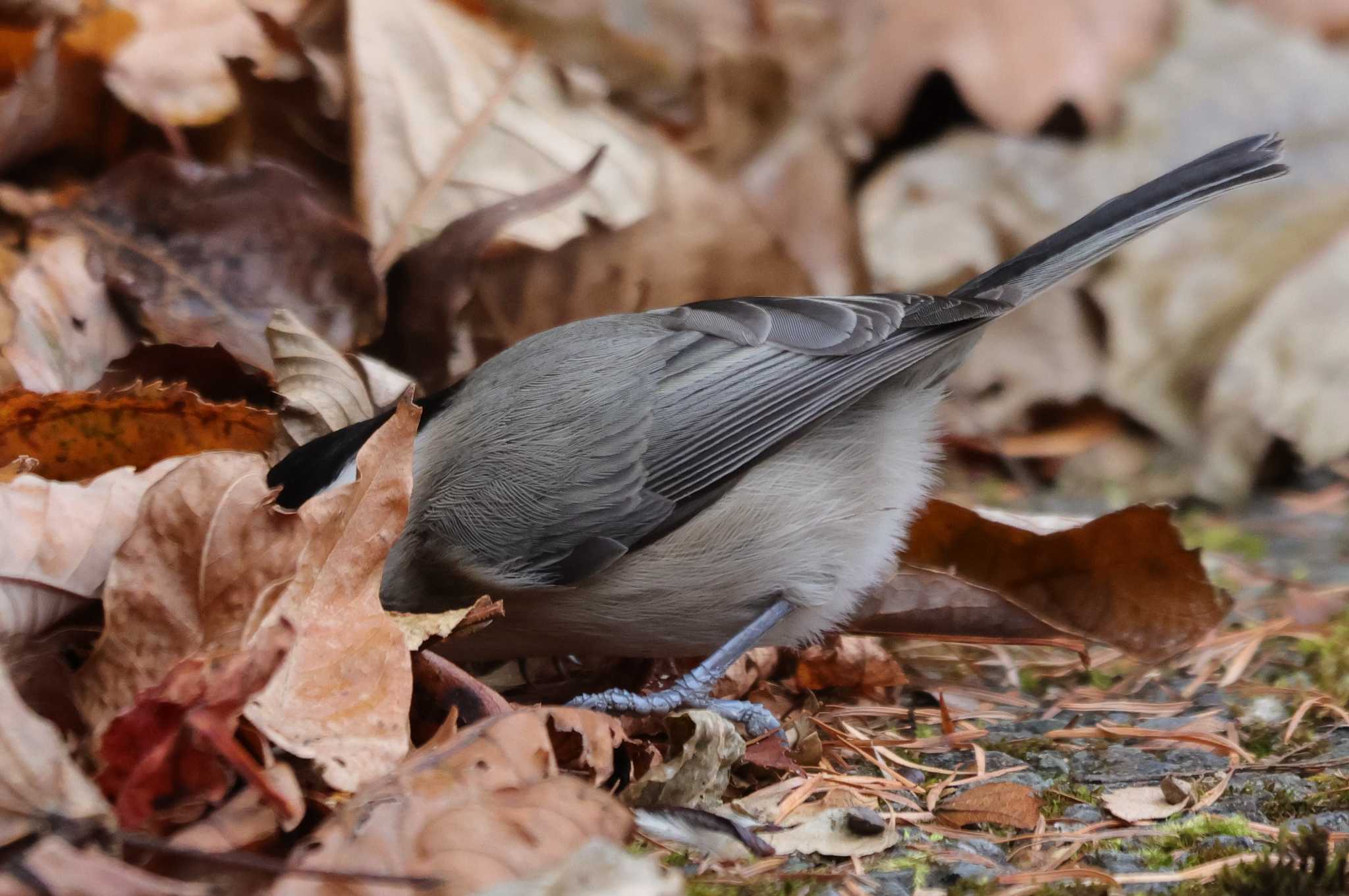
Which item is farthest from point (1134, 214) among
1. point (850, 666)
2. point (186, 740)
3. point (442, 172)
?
point (186, 740)

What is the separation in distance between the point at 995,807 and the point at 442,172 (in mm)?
2357

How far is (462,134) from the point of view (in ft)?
12.5

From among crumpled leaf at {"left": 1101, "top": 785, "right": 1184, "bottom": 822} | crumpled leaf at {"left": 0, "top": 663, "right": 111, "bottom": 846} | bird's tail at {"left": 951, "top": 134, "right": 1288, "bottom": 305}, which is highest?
bird's tail at {"left": 951, "top": 134, "right": 1288, "bottom": 305}

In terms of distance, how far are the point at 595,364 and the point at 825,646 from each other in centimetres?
76

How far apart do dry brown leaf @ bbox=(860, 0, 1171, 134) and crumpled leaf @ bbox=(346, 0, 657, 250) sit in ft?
7.47

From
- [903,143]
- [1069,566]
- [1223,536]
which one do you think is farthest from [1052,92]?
[1069,566]

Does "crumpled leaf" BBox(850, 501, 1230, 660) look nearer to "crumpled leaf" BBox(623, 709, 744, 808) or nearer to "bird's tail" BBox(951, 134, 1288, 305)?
"bird's tail" BBox(951, 134, 1288, 305)

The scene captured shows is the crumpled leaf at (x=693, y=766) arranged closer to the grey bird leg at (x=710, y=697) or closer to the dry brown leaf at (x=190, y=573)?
the grey bird leg at (x=710, y=697)

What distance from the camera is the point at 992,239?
5.43 meters

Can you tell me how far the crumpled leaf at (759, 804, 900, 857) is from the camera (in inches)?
75.3

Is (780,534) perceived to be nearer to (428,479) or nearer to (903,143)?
→ (428,479)

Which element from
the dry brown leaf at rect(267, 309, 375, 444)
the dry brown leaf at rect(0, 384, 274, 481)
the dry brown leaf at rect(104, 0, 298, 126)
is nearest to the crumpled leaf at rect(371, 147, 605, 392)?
the dry brown leaf at rect(267, 309, 375, 444)

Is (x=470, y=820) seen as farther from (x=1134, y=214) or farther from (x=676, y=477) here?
(x=1134, y=214)

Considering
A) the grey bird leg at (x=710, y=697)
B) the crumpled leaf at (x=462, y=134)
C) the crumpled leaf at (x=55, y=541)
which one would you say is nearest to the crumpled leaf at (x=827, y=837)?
the grey bird leg at (x=710, y=697)
